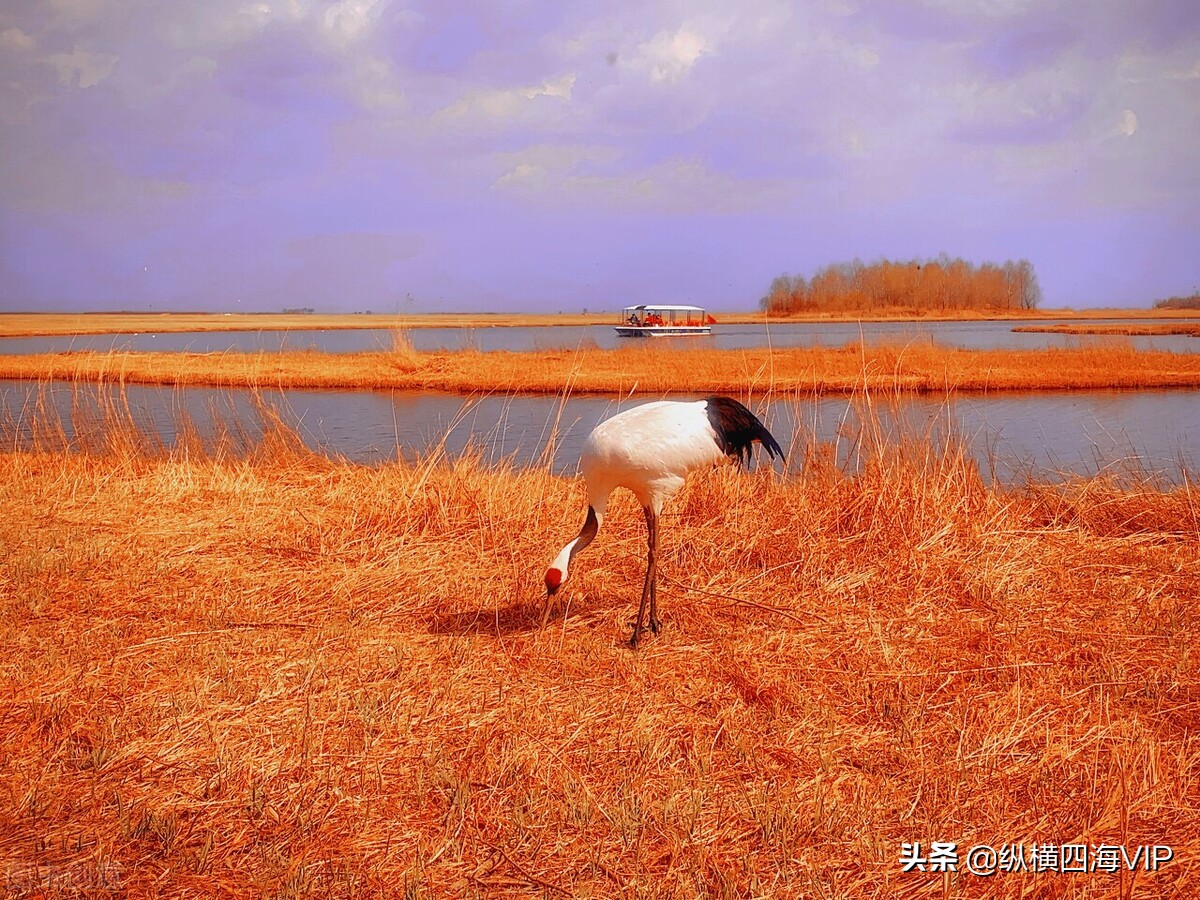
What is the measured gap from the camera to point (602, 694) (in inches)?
149

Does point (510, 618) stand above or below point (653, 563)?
below

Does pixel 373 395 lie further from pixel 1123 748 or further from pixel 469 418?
pixel 1123 748

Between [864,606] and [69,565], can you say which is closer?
[864,606]

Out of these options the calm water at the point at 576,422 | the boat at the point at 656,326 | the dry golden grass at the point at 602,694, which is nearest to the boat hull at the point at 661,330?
the boat at the point at 656,326

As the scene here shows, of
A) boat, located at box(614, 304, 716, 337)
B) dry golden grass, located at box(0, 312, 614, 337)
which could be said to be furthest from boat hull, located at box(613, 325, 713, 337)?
dry golden grass, located at box(0, 312, 614, 337)

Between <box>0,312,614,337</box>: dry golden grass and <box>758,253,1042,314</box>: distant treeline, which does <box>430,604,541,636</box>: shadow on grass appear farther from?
<box>758,253,1042,314</box>: distant treeline

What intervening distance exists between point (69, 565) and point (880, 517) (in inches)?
200

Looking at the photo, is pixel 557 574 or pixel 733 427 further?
pixel 733 427

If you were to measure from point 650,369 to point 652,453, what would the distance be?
19.4 meters

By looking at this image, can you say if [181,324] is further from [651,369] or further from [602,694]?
[602,694]

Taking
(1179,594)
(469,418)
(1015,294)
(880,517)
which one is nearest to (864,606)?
(880,517)

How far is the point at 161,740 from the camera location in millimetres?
3297

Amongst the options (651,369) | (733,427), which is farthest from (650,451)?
(651,369)

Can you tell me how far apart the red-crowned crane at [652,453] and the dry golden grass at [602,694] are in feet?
1.25
